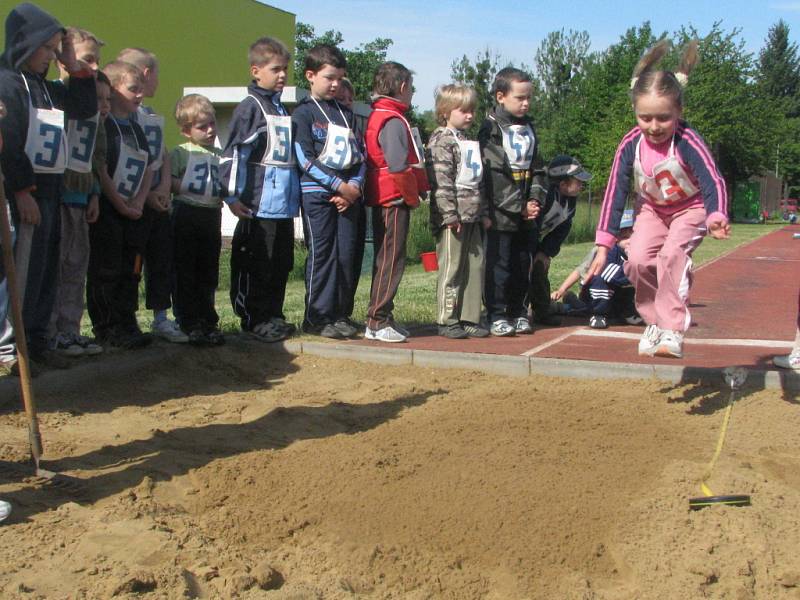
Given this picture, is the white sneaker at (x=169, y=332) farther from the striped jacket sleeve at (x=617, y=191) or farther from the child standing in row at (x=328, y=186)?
the striped jacket sleeve at (x=617, y=191)

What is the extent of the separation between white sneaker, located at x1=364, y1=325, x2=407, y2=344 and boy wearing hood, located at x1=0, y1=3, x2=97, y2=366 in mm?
2463

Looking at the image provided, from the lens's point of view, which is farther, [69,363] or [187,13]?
[187,13]

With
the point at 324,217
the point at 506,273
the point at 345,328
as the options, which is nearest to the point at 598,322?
the point at 506,273

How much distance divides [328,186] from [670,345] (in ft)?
9.60

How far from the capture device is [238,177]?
6875mm

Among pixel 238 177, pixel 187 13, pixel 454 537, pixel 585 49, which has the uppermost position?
pixel 585 49

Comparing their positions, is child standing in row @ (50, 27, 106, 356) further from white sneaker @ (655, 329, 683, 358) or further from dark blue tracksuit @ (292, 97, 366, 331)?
white sneaker @ (655, 329, 683, 358)

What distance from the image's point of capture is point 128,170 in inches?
249

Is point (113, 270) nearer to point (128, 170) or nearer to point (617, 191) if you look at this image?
point (128, 170)

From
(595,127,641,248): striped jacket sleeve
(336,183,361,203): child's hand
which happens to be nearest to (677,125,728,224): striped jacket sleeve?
(595,127,641,248): striped jacket sleeve

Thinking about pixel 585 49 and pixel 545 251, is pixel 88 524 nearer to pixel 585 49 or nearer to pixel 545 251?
pixel 545 251

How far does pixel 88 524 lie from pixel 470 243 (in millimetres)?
4514

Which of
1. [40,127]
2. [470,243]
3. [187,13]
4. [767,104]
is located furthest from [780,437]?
[767,104]

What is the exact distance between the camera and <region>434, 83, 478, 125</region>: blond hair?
24.1 feet
